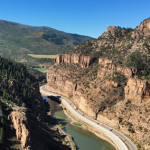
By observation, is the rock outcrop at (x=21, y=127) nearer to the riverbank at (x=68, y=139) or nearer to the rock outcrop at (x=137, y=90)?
the riverbank at (x=68, y=139)

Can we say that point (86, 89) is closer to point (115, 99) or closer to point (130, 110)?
point (115, 99)

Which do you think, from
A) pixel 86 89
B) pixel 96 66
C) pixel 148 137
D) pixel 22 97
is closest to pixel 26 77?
pixel 22 97

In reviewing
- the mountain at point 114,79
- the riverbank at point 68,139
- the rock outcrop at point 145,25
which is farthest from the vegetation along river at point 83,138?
the rock outcrop at point 145,25

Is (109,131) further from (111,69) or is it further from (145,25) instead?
(145,25)

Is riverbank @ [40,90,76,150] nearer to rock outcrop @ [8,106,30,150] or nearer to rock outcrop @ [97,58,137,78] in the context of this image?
rock outcrop @ [8,106,30,150]

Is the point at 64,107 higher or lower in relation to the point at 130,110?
lower

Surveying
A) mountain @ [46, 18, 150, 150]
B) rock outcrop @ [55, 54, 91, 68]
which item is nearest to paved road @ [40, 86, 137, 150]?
mountain @ [46, 18, 150, 150]

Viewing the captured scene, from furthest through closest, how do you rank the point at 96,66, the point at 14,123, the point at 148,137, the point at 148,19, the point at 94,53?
the point at 94,53 < the point at 96,66 < the point at 148,19 < the point at 148,137 < the point at 14,123
